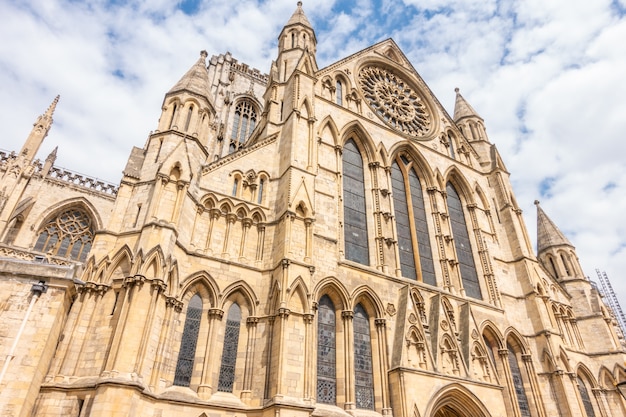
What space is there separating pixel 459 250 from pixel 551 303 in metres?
4.64

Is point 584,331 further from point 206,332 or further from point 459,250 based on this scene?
point 206,332

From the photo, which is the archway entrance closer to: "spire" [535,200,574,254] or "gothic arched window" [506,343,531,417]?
"gothic arched window" [506,343,531,417]

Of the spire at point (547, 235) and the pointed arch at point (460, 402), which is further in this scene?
the spire at point (547, 235)

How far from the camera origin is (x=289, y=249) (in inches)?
470

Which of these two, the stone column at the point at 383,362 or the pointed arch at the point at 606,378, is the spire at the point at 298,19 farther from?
the pointed arch at the point at 606,378

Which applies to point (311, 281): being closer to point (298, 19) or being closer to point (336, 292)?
point (336, 292)

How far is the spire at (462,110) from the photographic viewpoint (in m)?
24.4

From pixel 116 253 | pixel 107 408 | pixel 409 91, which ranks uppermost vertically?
pixel 409 91

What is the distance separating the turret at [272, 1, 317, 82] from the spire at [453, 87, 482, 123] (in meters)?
9.98

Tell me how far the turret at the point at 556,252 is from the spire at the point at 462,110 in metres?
7.44

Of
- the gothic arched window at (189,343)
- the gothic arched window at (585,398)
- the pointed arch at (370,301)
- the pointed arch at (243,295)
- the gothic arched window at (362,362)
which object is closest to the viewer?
the gothic arched window at (189,343)

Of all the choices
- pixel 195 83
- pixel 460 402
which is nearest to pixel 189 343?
pixel 460 402

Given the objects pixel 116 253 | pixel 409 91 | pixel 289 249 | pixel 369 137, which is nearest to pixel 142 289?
pixel 116 253

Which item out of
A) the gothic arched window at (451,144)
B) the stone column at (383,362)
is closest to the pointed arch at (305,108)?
the stone column at (383,362)
